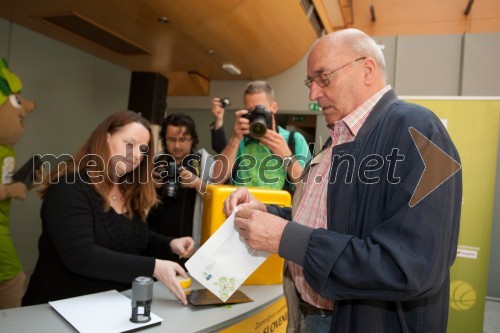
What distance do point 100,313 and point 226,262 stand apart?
422 millimetres

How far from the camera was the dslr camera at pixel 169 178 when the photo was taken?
6.30 feet

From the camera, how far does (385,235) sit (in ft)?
2.33

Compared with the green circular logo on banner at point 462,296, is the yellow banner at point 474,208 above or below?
above

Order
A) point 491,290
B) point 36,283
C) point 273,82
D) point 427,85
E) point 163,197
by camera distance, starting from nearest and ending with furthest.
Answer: point 36,283
point 163,197
point 491,290
point 427,85
point 273,82

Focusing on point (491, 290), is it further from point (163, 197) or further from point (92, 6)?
point (92, 6)

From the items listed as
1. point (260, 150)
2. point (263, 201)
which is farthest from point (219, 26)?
point (263, 201)

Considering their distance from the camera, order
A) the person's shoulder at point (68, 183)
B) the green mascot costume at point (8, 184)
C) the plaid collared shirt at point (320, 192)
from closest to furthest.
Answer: the plaid collared shirt at point (320, 192)
the person's shoulder at point (68, 183)
the green mascot costume at point (8, 184)

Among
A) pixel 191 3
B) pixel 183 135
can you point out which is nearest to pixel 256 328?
pixel 183 135

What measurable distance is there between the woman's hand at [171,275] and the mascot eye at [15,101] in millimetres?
2465

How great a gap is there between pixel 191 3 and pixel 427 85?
2.63m

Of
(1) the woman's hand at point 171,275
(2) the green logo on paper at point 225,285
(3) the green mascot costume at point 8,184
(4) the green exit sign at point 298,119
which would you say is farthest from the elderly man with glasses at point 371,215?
(4) the green exit sign at point 298,119

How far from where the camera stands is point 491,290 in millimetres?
3490

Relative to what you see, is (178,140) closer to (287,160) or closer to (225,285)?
(287,160)

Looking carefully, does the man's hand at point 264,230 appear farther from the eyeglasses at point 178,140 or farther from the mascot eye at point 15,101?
the mascot eye at point 15,101
